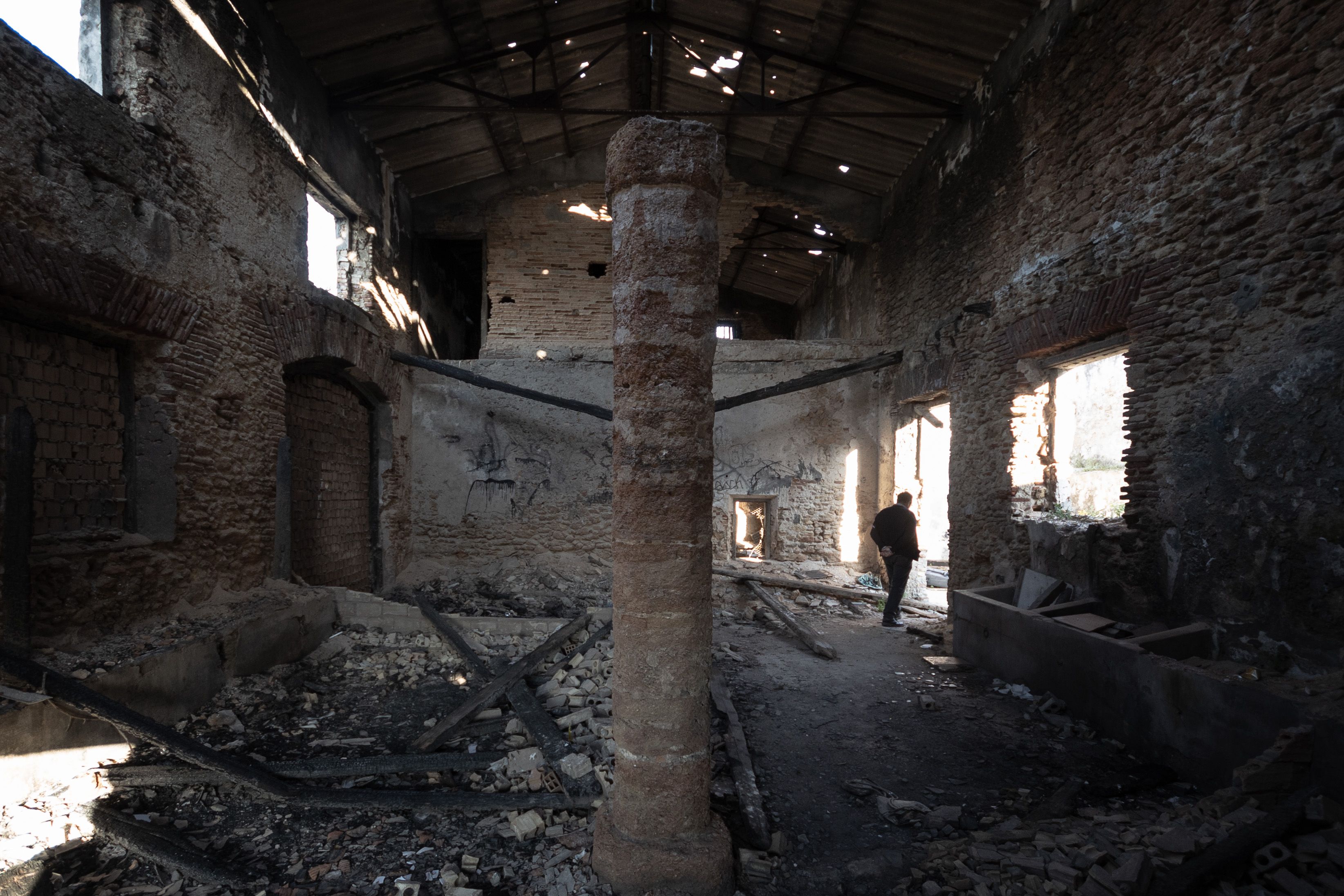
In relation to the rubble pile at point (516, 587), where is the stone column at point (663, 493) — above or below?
above

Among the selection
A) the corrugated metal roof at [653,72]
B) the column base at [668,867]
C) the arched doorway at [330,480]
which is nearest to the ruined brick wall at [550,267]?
the corrugated metal roof at [653,72]

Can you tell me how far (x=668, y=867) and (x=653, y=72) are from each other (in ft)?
36.3

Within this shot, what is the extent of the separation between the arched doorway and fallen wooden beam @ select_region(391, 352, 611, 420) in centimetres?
86

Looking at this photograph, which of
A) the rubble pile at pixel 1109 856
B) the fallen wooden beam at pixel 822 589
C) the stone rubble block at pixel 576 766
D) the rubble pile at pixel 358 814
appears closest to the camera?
the rubble pile at pixel 1109 856

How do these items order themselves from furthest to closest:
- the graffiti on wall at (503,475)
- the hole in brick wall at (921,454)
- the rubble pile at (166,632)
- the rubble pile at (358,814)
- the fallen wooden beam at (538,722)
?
the graffiti on wall at (503,475)
the hole in brick wall at (921,454)
the rubble pile at (166,632)
the fallen wooden beam at (538,722)
the rubble pile at (358,814)

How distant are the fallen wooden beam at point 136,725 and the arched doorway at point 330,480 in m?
3.55

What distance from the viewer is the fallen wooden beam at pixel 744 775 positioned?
3.61 m

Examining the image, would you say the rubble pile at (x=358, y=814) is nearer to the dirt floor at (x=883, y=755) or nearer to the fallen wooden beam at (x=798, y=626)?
the dirt floor at (x=883, y=755)

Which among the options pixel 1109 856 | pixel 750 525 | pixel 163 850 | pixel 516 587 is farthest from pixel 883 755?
pixel 750 525

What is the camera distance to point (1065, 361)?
6945 millimetres

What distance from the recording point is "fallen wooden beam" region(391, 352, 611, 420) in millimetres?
9328

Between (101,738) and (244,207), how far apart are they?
4.93 metres

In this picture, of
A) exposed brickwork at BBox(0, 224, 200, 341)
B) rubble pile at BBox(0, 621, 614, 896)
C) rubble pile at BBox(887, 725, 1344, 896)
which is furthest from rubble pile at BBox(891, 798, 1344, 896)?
exposed brickwork at BBox(0, 224, 200, 341)

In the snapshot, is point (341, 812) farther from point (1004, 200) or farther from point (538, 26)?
point (538, 26)
